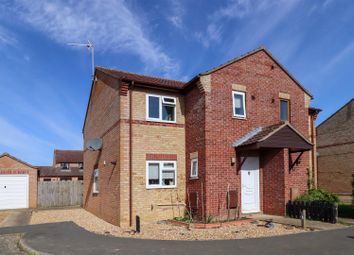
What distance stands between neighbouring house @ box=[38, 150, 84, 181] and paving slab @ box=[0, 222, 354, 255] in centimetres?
2988

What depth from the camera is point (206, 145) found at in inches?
541

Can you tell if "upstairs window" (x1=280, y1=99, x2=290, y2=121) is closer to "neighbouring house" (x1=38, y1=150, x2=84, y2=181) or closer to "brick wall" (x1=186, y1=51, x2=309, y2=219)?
"brick wall" (x1=186, y1=51, x2=309, y2=219)

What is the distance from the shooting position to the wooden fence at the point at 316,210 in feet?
40.8

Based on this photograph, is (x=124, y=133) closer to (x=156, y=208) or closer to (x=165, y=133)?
(x=165, y=133)

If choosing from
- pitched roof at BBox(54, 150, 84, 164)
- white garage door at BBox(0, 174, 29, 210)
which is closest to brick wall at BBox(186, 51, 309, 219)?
white garage door at BBox(0, 174, 29, 210)

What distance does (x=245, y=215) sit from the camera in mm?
14391

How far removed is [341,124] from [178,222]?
21.6 m

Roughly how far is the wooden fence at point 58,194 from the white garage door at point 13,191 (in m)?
1.12

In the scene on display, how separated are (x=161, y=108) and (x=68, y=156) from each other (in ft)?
129

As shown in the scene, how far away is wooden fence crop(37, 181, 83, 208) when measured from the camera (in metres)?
27.2

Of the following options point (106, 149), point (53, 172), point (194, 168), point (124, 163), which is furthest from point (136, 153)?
point (53, 172)

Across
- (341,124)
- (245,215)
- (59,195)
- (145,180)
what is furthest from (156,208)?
(341,124)

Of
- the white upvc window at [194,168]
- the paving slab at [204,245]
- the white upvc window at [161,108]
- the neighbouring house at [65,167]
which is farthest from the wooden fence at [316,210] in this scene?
the neighbouring house at [65,167]

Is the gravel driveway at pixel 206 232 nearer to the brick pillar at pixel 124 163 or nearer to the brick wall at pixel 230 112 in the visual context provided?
the brick pillar at pixel 124 163
